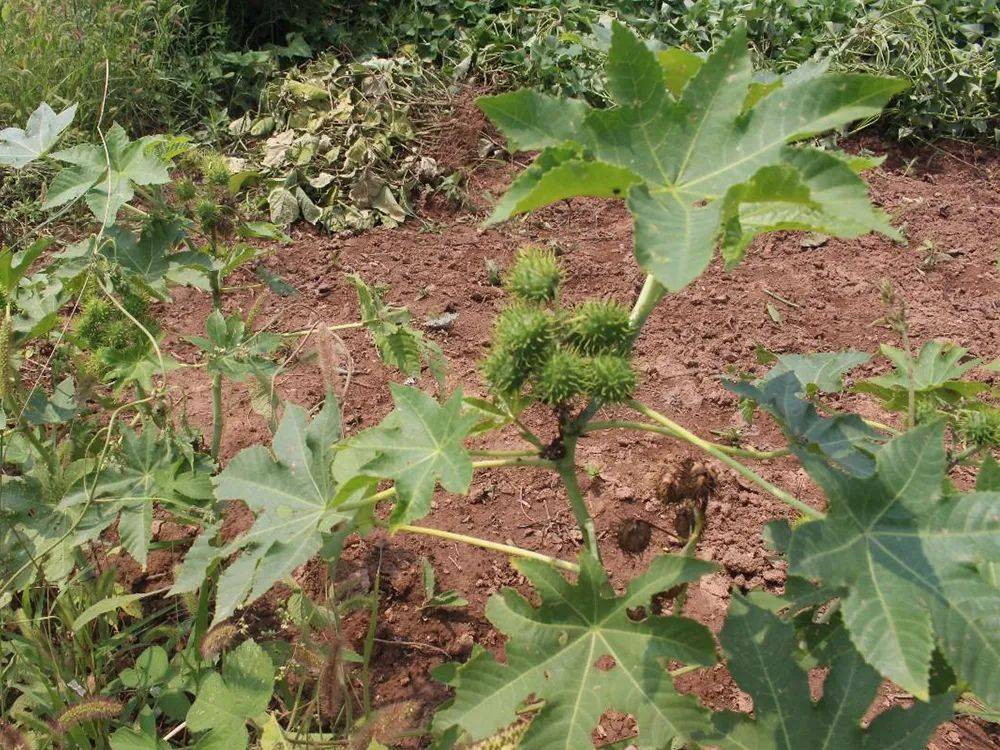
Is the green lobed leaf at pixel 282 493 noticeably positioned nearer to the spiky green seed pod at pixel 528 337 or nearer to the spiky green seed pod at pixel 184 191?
the spiky green seed pod at pixel 528 337

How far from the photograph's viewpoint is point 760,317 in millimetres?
3789

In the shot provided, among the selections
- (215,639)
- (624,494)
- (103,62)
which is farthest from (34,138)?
(103,62)

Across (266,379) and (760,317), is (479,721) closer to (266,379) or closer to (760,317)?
(266,379)

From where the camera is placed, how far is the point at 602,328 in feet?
5.42

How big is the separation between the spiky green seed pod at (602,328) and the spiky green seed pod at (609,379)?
5cm

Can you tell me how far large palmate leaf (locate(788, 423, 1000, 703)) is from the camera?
4.54 feet

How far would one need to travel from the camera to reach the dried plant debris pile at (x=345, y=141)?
459 centimetres

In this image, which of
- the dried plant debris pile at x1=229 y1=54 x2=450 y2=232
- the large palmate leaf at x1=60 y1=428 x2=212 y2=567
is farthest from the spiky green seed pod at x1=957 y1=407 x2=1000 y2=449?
the dried plant debris pile at x1=229 y1=54 x2=450 y2=232

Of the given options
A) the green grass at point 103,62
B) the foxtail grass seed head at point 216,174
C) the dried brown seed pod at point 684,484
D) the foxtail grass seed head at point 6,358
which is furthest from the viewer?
the green grass at point 103,62

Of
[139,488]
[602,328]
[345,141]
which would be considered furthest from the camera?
[345,141]

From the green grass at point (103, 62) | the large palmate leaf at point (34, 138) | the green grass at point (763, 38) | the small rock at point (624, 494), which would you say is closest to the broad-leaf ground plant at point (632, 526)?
the large palmate leaf at point (34, 138)

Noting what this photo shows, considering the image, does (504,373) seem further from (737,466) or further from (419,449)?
(737,466)

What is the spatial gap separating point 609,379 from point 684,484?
40 centimetres

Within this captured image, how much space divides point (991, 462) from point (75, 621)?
2.38 meters
